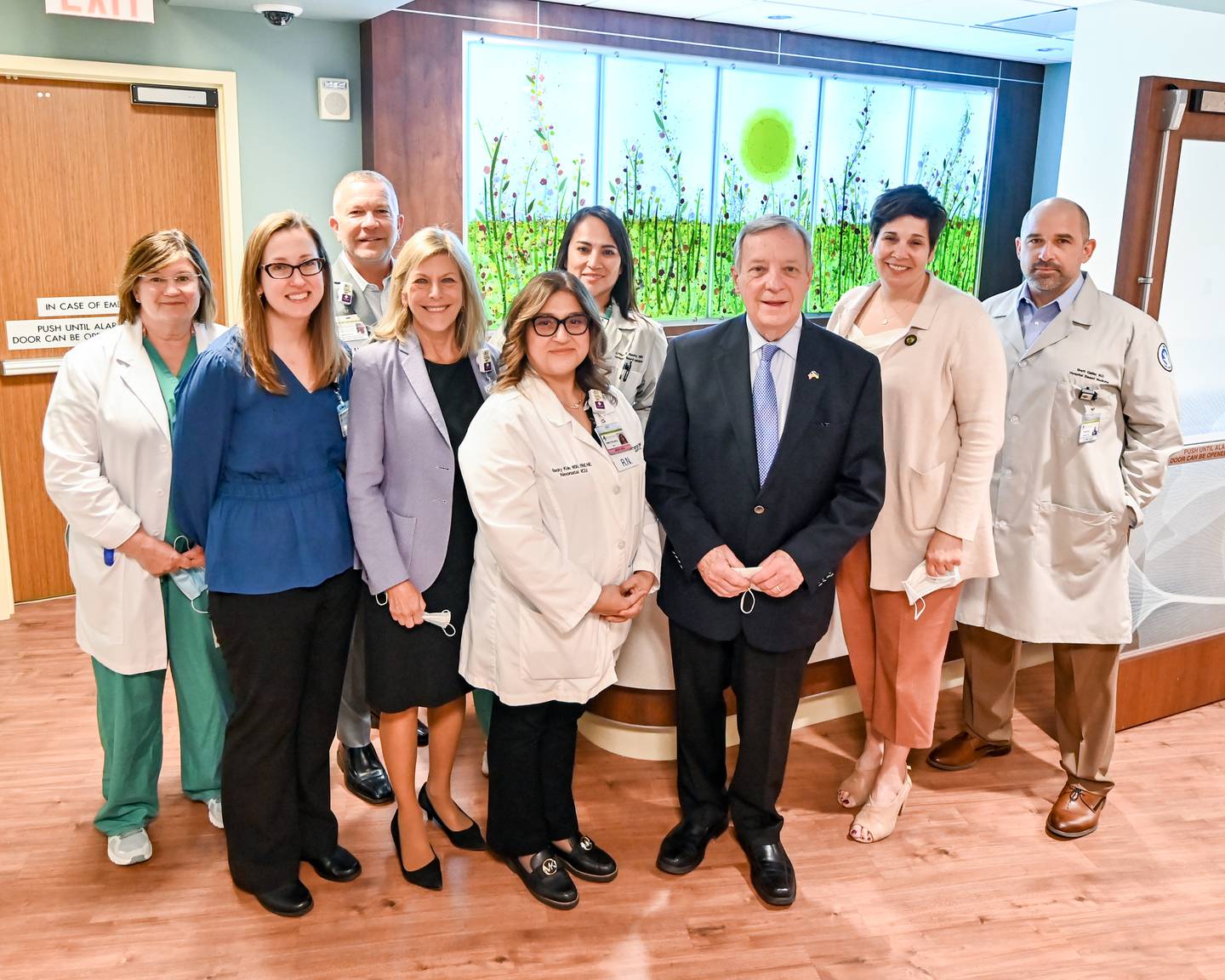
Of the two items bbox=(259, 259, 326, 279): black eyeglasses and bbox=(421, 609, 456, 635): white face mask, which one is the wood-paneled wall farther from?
bbox=(421, 609, 456, 635): white face mask

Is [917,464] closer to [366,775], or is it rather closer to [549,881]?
[549,881]

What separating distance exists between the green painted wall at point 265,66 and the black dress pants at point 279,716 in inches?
114

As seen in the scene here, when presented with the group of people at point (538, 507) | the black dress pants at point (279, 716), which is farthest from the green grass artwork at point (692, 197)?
the black dress pants at point (279, 716)

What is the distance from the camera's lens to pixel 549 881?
2598mm

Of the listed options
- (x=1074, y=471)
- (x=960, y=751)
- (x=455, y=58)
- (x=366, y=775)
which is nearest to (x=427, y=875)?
(x=366, y=775)

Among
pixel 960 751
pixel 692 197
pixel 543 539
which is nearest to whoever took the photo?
pixel 543 539

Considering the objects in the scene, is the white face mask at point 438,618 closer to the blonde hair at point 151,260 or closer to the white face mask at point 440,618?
the white face mask at point 440,618

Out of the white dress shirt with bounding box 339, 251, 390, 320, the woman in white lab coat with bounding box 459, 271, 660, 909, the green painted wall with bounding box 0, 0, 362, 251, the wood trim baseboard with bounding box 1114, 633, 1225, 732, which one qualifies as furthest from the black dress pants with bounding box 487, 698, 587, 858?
the green painted wall with bounding box 0, 0, 362, 251

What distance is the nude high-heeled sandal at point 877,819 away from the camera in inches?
115

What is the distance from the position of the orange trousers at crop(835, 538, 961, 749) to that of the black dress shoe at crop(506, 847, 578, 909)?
3.42 ft

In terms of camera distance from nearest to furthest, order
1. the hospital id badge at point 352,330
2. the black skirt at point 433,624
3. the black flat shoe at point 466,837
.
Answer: the black skirt at point 433,624, the black flat shoe at point 466,837, the hospital id badge at point 352,330

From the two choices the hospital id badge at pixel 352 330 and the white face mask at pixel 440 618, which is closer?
the white face mask at pixel 440 618

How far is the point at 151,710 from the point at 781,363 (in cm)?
193

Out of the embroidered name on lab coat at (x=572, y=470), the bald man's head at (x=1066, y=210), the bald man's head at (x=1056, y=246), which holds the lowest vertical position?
the embroidered name on lab coat at (x=572, y=470)
